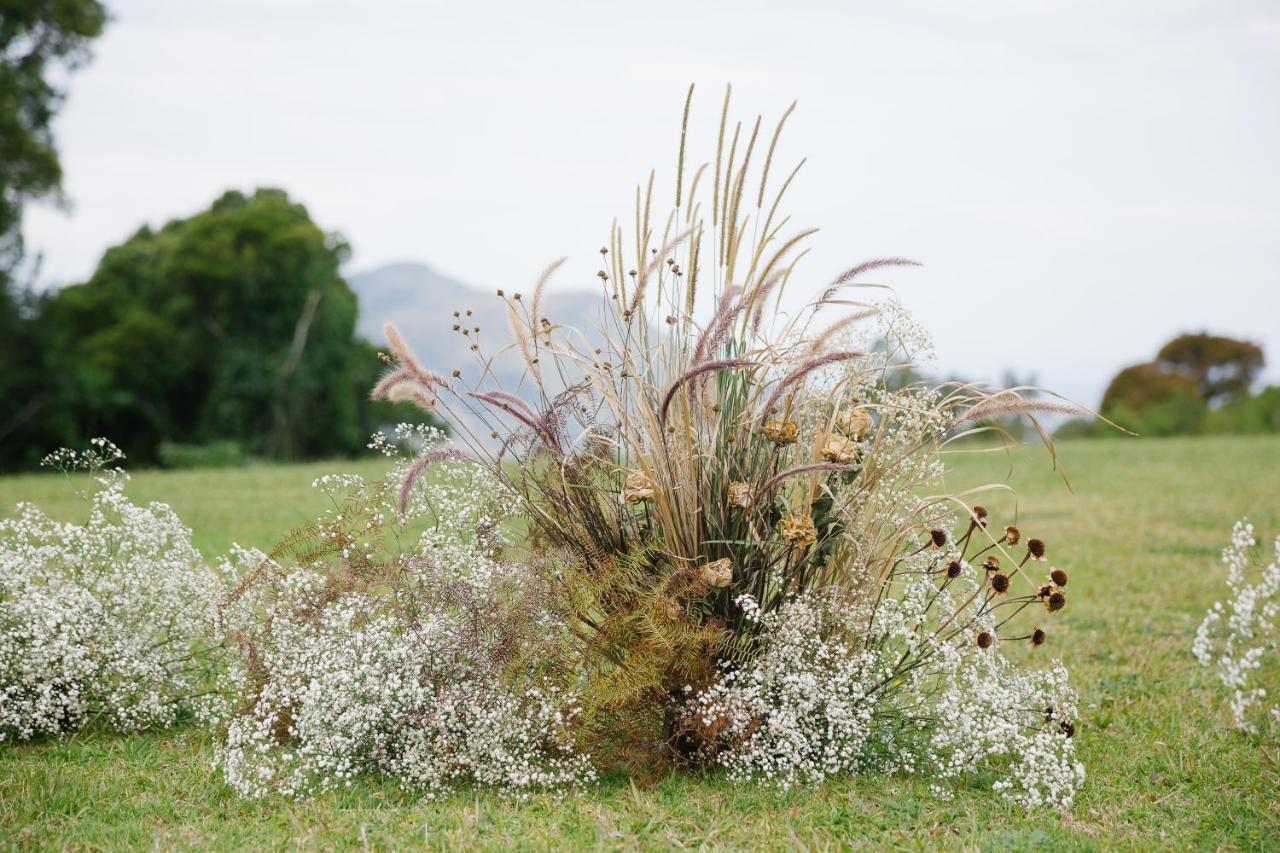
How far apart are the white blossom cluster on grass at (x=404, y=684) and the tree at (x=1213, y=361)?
4021 cm

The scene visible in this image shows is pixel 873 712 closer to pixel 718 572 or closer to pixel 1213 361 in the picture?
pixel 718 572

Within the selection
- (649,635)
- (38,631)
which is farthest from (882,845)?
(38,631)

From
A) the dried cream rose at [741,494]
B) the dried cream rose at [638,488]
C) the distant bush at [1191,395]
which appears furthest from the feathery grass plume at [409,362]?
the distant bush at [1191,395]

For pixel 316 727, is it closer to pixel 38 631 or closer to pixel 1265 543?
pixel 38 631

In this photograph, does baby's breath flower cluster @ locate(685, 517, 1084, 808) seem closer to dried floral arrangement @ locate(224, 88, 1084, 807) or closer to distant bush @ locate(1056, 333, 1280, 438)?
dried floral arrangement @ locate(224, 88, 1084, 807)

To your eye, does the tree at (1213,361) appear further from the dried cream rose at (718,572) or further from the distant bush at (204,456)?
the dried cream rose at (718,572)

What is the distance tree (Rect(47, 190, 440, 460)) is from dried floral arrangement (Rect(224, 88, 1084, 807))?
23.1 m

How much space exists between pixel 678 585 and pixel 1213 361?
42.1 m

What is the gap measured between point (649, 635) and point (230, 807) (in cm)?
164

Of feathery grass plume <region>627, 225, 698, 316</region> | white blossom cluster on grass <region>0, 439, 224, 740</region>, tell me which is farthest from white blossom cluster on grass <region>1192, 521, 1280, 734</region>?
white blossom cluster on grass <region>0, 439, 224, 740</region>

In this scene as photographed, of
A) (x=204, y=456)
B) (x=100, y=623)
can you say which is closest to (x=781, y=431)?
(x=100, y=623)

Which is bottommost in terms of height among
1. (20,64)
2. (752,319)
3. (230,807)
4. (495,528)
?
(230,807)

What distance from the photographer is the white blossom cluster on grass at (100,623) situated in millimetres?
4367

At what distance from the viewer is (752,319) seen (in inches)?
161
